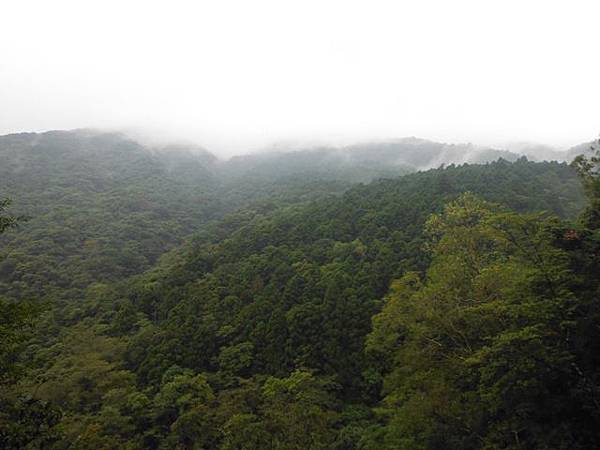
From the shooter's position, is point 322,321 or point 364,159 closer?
point 322,321

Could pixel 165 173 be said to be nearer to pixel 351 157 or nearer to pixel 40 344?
pixel 351 157

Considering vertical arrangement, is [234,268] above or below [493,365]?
below

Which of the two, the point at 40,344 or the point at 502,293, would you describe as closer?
the point at 502,293

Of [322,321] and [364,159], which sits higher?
[364,159]

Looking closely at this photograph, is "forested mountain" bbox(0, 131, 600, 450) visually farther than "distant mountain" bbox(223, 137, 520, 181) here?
No

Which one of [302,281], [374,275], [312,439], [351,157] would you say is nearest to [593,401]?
[312,439]

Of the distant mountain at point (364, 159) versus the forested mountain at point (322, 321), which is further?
the distant mountain at point (364, 159)

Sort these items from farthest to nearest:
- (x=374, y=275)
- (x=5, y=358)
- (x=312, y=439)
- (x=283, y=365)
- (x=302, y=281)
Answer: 1. (x=302, y=281)
2. (x=374, y=275)
3. (x=283, y=365)
4. (x=312, y=439)
5. (x=5, y=358)

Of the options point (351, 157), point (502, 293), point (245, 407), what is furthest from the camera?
point (351, 157)
